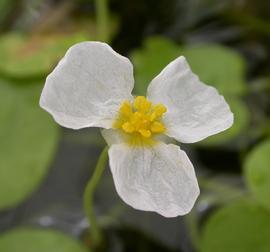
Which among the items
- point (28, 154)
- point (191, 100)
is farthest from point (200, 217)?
point (191, 100)

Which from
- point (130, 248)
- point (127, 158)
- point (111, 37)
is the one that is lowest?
point (130, 248)

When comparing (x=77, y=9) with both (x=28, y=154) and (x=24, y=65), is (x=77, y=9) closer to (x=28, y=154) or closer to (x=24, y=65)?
(x=24, y=65)

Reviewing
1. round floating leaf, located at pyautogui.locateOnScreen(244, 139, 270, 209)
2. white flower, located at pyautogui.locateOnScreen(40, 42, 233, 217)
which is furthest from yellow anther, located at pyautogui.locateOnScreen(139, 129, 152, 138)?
round floating leaf, located at pyautogui.locateOnScreen(244, 139, 270, 209)

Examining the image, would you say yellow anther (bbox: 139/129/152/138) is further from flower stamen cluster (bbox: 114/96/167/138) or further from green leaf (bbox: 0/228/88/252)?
green leaf (bbox: 0/228/88/252)

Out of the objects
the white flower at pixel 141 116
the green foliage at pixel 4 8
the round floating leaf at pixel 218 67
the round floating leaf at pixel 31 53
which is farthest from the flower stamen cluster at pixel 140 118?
the green foliage at pixel 4 8

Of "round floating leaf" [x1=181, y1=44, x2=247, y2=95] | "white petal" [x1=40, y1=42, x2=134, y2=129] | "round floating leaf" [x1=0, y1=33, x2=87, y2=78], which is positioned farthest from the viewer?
"round floating leaf" [x1=181, y1=44, x2=247, y2=95]

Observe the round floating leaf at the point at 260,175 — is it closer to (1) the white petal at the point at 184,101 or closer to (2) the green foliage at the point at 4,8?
(1) the white petal at the point at 184,101
